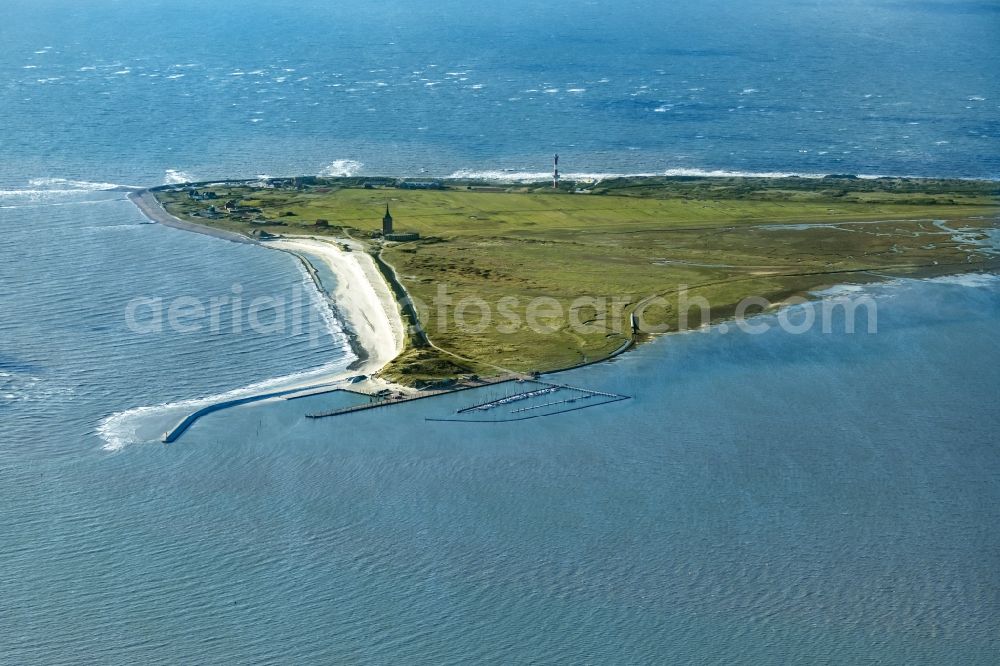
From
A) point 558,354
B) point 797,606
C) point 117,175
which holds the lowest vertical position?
point 797,606

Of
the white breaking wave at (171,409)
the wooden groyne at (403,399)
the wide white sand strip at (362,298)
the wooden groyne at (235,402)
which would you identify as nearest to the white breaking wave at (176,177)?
the wide white sand strip at (362,298)

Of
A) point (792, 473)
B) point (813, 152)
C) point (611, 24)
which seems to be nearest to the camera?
point (792, 473)

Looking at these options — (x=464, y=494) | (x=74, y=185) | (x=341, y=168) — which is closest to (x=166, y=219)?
(x=74, y=185)

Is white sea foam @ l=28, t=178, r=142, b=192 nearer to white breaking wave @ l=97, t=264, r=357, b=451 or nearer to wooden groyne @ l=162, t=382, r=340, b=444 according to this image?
white breaking wave @ l=97, t=264, r=357, b=451

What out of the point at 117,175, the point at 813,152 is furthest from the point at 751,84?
the point at 117,175

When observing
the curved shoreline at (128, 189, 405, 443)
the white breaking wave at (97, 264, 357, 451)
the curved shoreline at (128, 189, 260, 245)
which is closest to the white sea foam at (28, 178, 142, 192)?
the curved shoreline at (128, 189, 260, 245)

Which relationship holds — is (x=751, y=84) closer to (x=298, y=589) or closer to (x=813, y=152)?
(x=813, y=152)
